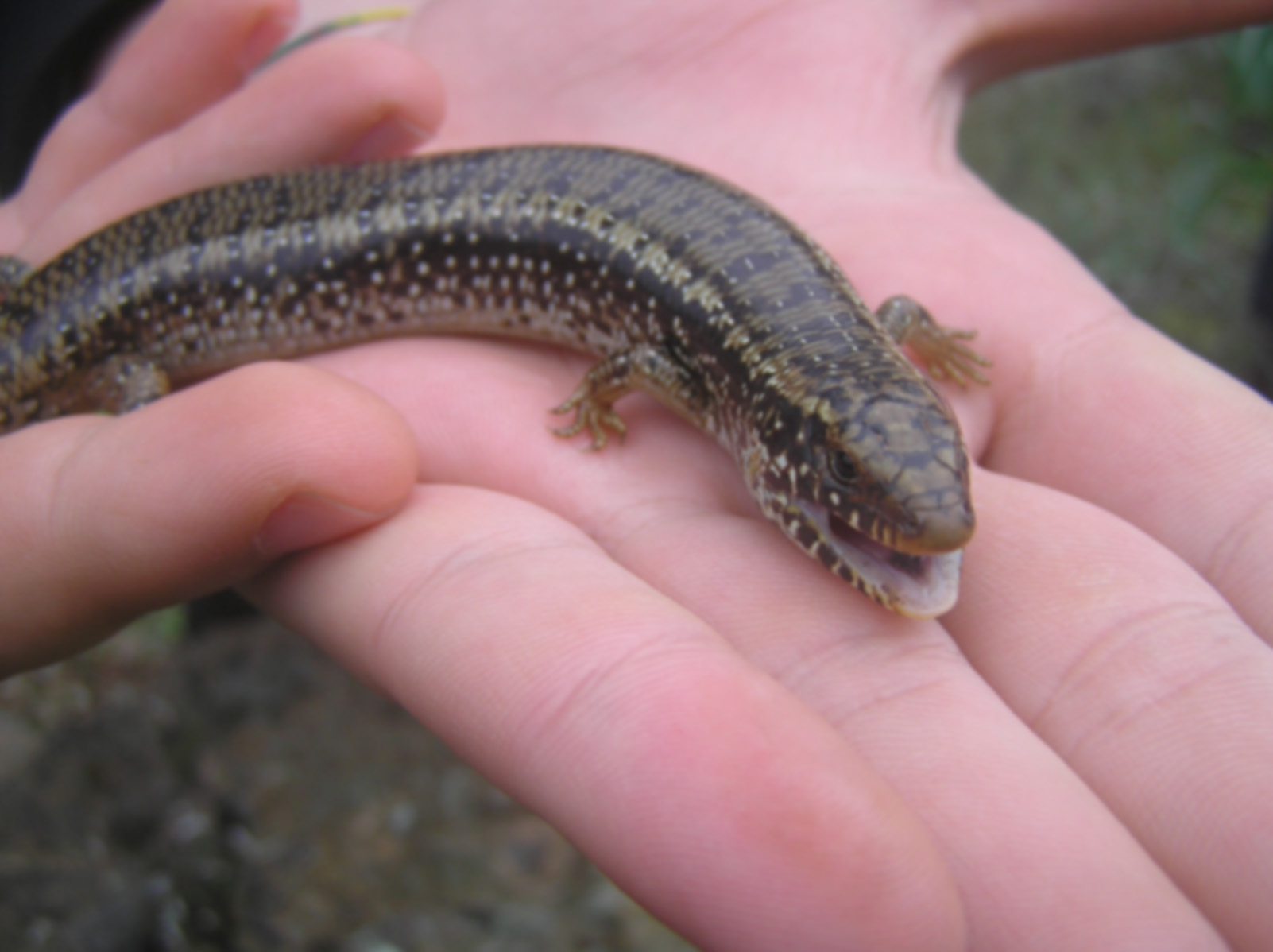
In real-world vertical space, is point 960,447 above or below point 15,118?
below

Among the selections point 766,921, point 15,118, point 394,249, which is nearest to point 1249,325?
point 394,249

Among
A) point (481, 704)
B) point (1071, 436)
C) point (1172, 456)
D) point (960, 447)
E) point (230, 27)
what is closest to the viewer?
point (481, 704)

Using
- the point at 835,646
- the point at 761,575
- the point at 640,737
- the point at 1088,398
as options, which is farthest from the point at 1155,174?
the point at 640,737

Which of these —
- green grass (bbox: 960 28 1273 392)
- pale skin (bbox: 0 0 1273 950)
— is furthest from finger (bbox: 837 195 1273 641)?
green grass (bbox: 960 28 1273 392)

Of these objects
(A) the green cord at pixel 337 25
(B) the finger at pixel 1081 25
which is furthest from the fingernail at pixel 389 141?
(B) the finger at pixel 1081 25

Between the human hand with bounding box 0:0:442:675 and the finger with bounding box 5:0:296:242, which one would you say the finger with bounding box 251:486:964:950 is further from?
the finger with bounding box 5:0:296:242

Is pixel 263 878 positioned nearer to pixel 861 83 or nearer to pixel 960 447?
pixel 960 447

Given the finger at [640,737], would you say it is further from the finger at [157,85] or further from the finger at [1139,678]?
the finger at [157,85]
